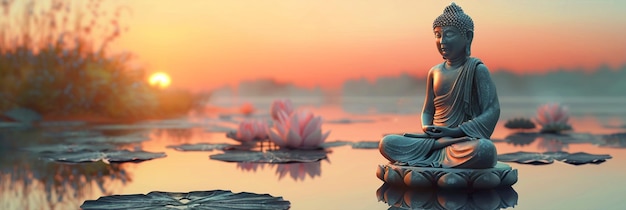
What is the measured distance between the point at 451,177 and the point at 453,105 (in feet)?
2.57

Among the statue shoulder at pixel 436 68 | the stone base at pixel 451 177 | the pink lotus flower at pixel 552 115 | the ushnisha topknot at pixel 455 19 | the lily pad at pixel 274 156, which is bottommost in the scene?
the stone base at pixel 451 177

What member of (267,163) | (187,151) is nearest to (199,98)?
(187,151)

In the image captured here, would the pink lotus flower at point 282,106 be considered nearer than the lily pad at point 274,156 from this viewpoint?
No

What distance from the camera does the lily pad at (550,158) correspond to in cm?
547

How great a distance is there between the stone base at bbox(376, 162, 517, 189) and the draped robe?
0.61 feet

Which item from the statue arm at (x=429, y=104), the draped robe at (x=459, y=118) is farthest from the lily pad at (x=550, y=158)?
the draped robe at (x=459, y=118)

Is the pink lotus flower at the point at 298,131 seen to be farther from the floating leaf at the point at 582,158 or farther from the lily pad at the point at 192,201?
the lily pad at the point at 192,201

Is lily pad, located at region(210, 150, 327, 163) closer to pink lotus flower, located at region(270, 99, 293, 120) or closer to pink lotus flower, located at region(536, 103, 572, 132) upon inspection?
pink lotus flower, located at region(270, 99, 293, 120)

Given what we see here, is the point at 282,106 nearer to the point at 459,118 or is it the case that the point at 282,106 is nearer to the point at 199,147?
the point at 199,147

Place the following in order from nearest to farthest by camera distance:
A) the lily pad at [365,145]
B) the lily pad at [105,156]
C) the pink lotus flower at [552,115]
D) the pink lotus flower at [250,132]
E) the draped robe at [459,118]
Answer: the draped robe at [459,118] < the lily pad at [105,156] < the lily pad at [365,145] < the pink lotus flower at [250,132] < the pink lotus flower at [552,115]

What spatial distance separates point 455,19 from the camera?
14.5ft

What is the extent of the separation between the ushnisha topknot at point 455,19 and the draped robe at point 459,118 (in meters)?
0.25

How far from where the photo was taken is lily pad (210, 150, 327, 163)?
219 inches

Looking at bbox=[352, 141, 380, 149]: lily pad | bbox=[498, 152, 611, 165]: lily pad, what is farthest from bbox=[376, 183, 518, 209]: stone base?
bbox=[352, 141, 380, 149]: lily pad
